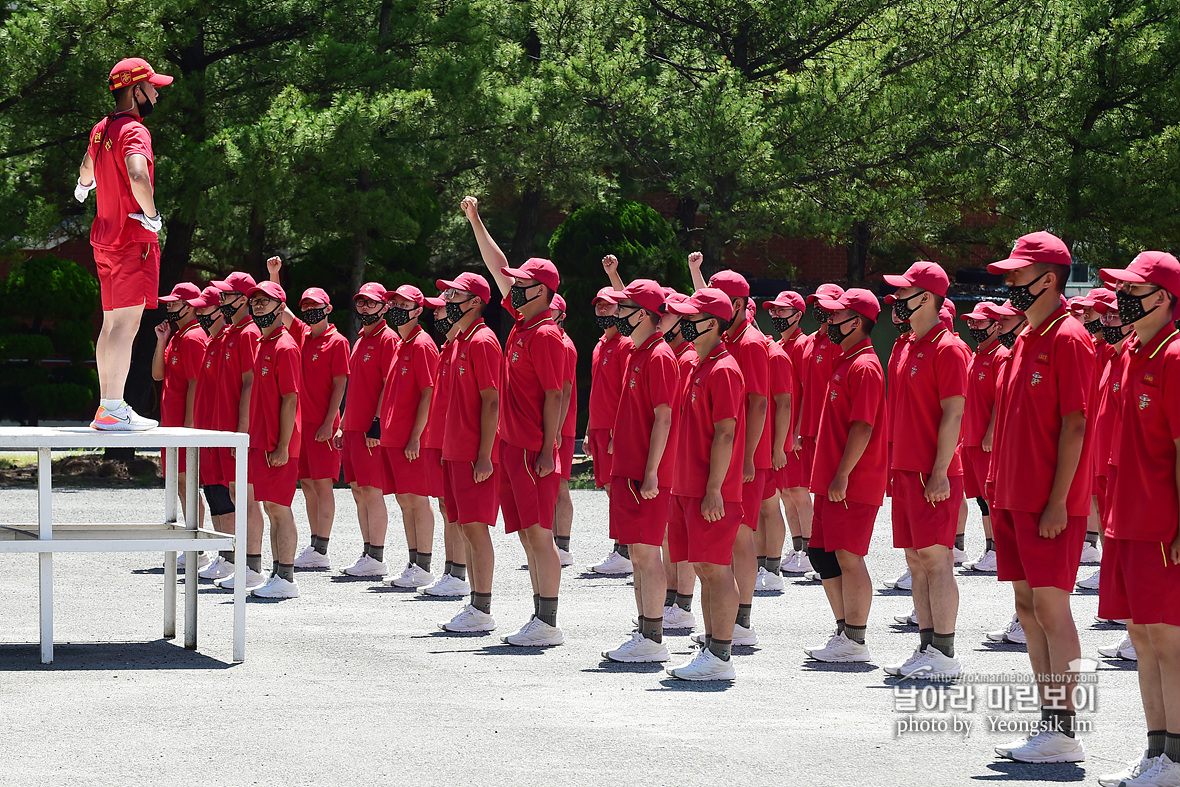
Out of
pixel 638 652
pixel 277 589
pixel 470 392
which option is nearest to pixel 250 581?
pixel 277 589

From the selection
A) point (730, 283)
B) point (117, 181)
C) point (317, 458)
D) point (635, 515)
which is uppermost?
point (117, 181)

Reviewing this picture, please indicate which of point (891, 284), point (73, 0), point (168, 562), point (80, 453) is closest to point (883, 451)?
point (891, 284)

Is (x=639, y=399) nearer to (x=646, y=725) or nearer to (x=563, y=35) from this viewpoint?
(x=646, y=725)

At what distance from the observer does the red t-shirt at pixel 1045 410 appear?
5.83m

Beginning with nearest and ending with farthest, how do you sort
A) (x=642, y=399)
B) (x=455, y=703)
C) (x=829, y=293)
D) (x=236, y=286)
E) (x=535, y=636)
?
(x=455, y=703), (x=642, y=399), (x=535, y=636), (x=829, y=293), (x=236, y=286)

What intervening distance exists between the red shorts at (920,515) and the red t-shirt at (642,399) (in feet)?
4.50

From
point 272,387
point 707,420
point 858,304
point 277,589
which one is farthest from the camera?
point 272,387

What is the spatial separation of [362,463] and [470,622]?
2743 millimetres

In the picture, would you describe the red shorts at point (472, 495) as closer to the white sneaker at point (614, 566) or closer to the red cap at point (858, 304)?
the red cap at point (858, 304)

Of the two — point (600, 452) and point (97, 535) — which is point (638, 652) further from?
point (600, 452)

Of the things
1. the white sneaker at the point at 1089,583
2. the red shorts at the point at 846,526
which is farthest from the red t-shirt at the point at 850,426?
the white sneaker at the point at 1089,583

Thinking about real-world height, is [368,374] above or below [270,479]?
above

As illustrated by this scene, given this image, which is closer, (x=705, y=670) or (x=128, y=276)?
(x=705, y=670)

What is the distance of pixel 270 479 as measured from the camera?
10258 millimetres
